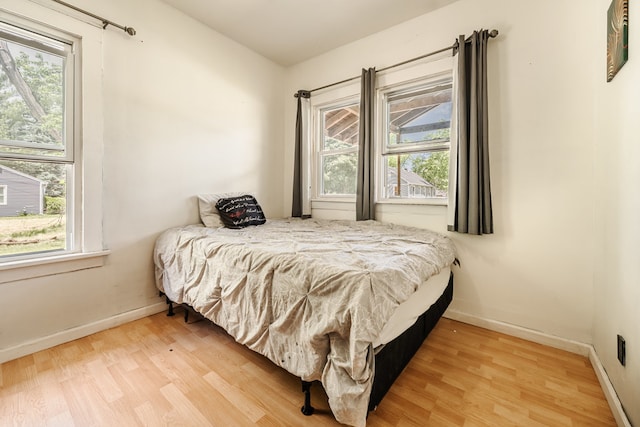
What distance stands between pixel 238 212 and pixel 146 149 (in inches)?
35.7

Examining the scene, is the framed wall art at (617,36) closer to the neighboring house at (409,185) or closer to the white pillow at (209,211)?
the neighboring house at (409,185)

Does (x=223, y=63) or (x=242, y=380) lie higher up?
(x=223, y=63)

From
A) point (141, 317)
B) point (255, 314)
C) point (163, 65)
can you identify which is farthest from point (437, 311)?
point (163, 65)

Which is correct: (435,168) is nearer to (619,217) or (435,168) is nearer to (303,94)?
(619,217)

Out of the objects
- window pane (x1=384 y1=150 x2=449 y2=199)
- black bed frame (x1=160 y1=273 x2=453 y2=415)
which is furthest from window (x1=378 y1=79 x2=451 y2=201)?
black bed frame (x1=160 y1=273 x2=453 y2=415)

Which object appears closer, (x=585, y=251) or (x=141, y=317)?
(x=585, y=251)

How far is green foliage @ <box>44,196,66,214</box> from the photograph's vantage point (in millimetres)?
1822

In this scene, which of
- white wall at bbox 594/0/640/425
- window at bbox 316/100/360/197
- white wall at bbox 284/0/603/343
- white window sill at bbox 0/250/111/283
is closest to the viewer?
white wall at bbox 594/0/640/425

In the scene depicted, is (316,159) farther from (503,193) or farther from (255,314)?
(255,314)

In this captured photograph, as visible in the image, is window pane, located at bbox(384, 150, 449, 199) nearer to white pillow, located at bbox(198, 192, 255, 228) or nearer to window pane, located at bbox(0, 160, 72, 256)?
white pillow, located at bbox(198, 192, 255, 228)

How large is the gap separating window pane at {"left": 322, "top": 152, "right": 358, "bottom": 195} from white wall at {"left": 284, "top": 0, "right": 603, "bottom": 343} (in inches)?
43.4

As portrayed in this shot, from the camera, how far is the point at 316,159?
3277 millimetres

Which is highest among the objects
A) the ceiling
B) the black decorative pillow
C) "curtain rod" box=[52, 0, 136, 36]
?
the ceiling

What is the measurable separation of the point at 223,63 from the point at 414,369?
10.4 ft
